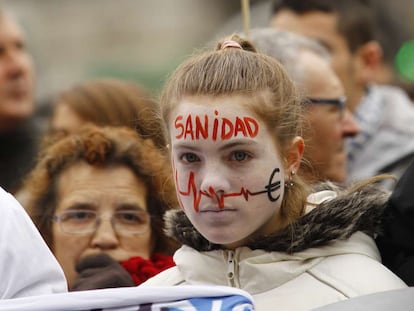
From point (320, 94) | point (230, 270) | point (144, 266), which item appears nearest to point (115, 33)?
point (320, 94)

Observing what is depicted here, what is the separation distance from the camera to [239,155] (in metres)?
3.17

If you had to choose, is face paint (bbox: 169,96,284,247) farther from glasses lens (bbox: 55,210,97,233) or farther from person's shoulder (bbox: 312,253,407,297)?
glasses lens (bbox: 55,210,97,233)

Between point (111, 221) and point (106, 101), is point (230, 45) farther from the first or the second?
point (106, 101)

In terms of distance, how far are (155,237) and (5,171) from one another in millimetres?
2004

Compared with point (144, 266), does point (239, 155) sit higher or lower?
higher

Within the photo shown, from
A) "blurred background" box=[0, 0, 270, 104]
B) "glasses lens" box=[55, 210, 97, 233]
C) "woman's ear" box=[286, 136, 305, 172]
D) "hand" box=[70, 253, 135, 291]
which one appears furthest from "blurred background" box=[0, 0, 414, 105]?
"woman's ear" box=[286, 136, 305, 172]

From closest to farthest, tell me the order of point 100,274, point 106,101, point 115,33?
point 100,274
point 106,101
point 115,33

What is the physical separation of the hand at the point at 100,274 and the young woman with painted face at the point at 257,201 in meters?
0.46

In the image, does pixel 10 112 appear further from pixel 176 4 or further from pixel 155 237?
pixel 176 4

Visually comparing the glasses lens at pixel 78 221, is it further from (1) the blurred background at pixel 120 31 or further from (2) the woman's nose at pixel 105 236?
(1) the blurred background at pixel 120 31

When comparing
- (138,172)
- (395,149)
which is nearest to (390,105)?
(395,149)

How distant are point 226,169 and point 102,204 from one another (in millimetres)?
1101

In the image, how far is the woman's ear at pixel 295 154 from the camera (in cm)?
329

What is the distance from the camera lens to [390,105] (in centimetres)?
611
